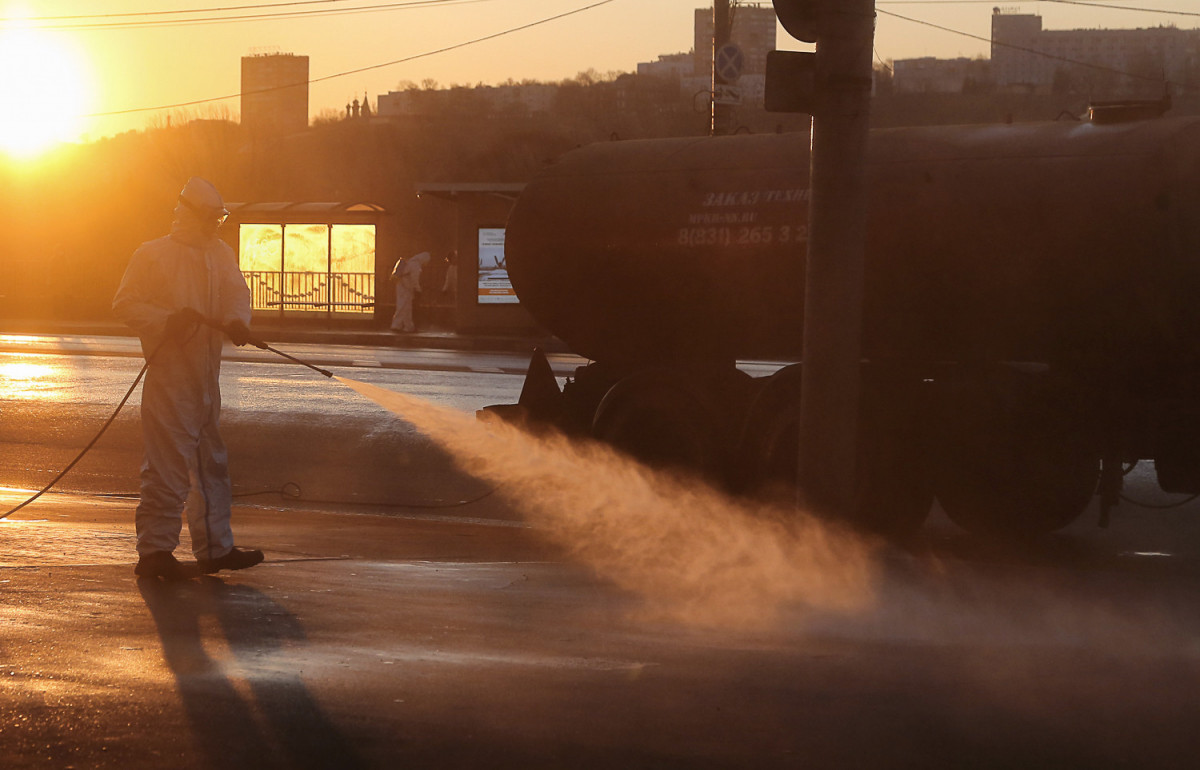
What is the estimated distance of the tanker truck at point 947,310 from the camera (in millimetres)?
8055

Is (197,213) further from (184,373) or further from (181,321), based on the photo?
(184,373)

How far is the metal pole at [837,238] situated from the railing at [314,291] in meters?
28.2

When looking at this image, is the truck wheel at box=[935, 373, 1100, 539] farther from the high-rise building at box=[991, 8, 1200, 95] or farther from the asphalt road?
the high-rise building at box=[991, 8, 1200, 95]

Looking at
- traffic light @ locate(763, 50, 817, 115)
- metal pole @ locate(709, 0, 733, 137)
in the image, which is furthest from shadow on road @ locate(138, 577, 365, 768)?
metal pole @ locate(709, 0, 733, 137)

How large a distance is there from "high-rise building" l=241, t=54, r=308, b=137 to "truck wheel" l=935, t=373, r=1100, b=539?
118558mm

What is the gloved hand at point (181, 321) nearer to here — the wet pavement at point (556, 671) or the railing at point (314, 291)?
the wet pavement at point (556, 671)

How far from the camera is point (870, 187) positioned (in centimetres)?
883

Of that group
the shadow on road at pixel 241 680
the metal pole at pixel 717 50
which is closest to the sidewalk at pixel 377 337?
the metal pole at pixel 717 50

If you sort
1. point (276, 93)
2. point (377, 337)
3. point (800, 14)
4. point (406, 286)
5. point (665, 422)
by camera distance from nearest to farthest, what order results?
→ 1. point (800, 14)
2. point (665, 422)
3. point (377, 337)
4. point (406, 286)
5. point (276, 93)

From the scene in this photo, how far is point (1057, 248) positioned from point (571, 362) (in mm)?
15278

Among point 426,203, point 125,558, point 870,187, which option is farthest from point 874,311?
point 426,203

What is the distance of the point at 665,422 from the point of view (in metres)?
9.80

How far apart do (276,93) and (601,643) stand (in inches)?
5329

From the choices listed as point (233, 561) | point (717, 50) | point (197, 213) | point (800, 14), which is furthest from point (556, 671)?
point (717, 50)
